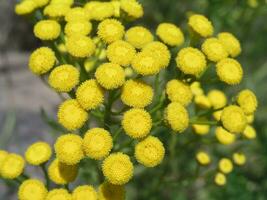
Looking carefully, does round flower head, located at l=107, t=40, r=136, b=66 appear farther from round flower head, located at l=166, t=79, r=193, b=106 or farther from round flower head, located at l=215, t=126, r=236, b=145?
round flower head, located at l=215, t=126, r=236, b=145

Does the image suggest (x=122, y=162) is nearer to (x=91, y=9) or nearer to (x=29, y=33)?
(x=91, y=9)

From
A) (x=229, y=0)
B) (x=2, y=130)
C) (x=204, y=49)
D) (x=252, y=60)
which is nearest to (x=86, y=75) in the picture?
(x=204, y=49)

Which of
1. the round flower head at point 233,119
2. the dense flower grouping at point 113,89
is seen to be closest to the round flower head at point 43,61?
the dense flower grouping at point 113,89

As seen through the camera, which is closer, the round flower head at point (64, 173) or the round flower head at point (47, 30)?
the round flower head at point (64, 173)

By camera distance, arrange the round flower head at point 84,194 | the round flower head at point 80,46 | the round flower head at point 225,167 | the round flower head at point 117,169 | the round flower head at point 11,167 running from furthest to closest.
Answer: the round flower head at point 225,167 < the round flower head at point 11,167 < the round flower head at point 80,46 < the round flower head at point 84,194 < the round flower head at point 117,169

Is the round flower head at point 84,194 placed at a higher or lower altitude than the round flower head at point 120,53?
lower

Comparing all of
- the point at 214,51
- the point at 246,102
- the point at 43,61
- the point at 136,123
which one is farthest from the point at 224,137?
the point at 43,61

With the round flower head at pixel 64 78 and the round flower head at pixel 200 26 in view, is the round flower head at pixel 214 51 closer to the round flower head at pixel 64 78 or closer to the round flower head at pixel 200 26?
the round flower head at pixel 200 26
